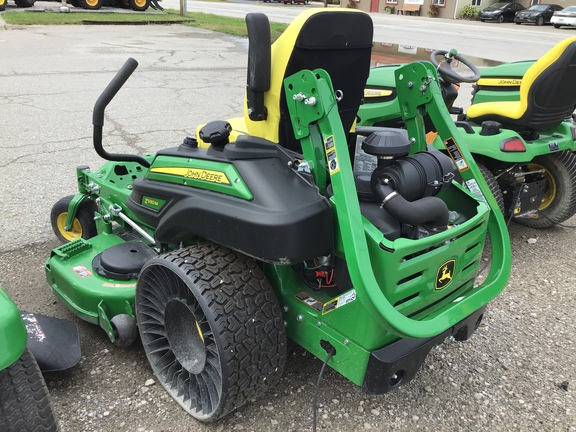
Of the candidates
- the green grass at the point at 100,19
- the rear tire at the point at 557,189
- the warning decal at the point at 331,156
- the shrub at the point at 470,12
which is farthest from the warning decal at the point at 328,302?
the shrub at the point at 470,12

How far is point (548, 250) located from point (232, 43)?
11841 mm

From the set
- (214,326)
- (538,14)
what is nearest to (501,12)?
(538,14)

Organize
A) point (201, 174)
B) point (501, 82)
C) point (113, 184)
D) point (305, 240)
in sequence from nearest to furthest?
point (305, 240) → point (201, 174) → point (113, 184) → point (501, 82)

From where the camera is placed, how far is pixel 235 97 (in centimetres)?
813

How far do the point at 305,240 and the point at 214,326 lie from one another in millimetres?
467

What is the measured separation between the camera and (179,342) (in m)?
2.35

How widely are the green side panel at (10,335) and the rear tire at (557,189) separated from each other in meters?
3.68

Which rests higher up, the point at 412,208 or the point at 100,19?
the point at 412,208

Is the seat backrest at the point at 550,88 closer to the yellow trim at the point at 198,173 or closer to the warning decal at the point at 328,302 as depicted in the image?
the warning decal at the point at 328,302

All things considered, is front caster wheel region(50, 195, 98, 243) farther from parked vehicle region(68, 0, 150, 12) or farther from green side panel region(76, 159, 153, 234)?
parked vehicle region(68, 0, 150, 12)

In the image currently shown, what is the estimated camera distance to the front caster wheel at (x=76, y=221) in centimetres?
349

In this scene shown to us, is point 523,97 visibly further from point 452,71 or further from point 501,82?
point 501,82

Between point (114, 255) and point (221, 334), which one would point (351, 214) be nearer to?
point (221, 334)

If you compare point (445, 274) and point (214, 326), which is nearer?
point (214, 326)
